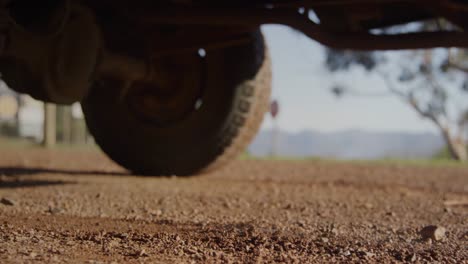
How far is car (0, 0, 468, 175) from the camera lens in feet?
→ 11.2

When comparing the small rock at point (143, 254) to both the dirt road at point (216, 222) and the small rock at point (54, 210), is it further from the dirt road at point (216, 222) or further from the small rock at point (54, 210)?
the small rock at point (54, 210)

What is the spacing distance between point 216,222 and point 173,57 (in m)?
2.22

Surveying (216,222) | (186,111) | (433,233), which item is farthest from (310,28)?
(186,111)

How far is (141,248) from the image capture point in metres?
2.16

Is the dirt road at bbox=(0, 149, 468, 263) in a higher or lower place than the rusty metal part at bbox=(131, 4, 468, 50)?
lower

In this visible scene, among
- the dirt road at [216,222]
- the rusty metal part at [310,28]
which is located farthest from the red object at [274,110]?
the rusty metal part at [310,28]

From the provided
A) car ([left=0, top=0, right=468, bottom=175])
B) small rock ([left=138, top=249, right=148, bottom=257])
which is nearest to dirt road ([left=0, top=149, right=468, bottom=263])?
small rock ([left=138, top=249, right=148, bottom=257])

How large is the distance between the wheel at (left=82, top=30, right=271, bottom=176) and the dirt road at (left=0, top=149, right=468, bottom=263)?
212mm

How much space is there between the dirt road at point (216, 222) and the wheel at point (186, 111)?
0.21m

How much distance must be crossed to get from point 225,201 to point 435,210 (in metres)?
1.20

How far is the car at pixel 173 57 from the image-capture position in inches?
134

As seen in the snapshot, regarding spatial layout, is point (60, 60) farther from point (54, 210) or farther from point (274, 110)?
point (274, 110)

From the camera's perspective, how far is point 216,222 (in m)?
2.79

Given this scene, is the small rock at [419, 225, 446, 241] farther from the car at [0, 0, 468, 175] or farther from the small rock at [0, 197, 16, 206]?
the small rock at [0, 197, 16, 206]
